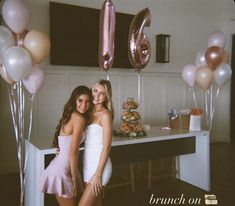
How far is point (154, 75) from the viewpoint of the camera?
516 cm

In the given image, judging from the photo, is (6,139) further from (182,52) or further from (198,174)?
(182,52)

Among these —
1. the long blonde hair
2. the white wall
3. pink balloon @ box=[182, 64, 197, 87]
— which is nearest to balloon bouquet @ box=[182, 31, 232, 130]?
pink balloon @ box=[182, 64, 197, 87]

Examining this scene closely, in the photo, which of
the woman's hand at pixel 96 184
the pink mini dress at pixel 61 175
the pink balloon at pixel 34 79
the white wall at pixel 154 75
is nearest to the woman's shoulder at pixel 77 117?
the pink mini dress at pixel 61 175

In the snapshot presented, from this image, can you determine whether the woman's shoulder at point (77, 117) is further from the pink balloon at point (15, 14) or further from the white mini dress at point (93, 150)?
the pink balloon at point (15, 14)

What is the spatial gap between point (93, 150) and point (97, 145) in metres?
0.04

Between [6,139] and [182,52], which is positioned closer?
[6,139]

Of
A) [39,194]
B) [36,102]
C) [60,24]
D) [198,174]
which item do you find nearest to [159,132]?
[198,174]

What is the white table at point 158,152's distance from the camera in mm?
2258

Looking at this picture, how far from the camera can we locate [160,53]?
16.9 feet

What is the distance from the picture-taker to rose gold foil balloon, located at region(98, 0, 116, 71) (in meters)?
2.82

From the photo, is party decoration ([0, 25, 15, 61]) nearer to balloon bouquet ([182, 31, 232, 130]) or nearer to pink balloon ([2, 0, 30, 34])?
pink balloon ([2, 0, 30, 34])

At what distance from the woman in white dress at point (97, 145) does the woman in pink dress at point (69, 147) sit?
2.5 inches

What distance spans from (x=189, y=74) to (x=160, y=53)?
1706mm

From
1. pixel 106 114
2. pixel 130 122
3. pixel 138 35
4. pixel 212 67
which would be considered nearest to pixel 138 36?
pixel 138 35
